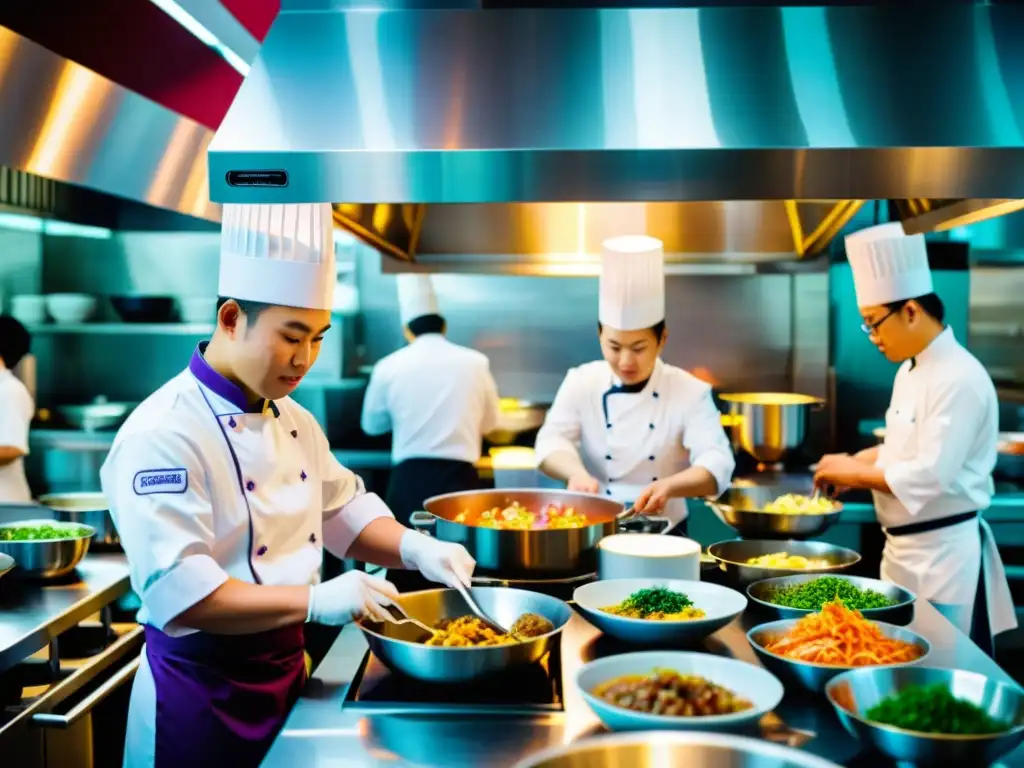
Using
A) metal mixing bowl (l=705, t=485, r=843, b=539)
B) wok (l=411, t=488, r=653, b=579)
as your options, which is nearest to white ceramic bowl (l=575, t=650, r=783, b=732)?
wok (l=411, t=488, r=653, b=579)

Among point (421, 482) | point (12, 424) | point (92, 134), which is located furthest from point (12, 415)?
point (421, 482)

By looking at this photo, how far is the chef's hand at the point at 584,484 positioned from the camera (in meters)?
2.98

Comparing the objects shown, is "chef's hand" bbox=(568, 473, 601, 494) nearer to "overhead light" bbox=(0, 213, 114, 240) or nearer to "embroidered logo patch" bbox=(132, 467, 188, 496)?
"embroidered logo patch" bbox=(132, 467, 188, 496)

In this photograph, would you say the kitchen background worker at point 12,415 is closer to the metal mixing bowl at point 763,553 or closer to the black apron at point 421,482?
the black apron at point 421,482

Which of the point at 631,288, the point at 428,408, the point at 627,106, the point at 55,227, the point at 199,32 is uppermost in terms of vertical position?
the point at 199,32

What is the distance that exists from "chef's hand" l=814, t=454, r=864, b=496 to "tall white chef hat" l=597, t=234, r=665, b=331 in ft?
2.42

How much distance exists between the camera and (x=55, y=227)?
5.93m

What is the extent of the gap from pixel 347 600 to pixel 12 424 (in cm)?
307

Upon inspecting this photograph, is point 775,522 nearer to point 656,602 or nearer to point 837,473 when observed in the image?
point 837,473

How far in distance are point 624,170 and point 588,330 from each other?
3.77 m

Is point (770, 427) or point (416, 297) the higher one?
point (416, 297)

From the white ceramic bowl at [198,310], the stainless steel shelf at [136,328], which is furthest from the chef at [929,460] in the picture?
the stainless steel shelf at [136,328]

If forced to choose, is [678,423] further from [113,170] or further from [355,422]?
[355,422]

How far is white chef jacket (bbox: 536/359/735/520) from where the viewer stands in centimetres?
347
